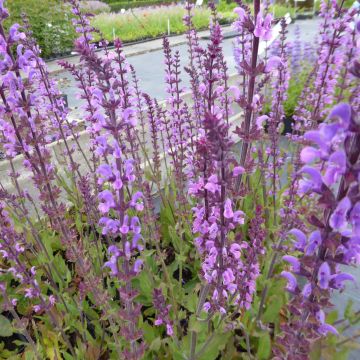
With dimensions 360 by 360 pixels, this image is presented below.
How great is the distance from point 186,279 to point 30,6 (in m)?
12.3

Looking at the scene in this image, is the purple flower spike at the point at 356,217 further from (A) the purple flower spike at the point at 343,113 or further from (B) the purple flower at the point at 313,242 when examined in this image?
(A) the purple flower spike at the point at 343,113

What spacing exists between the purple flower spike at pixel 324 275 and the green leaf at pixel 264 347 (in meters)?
1.29

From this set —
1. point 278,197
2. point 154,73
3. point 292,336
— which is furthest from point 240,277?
point 154,73

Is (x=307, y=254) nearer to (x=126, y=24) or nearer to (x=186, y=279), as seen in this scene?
(x=186, y=279)

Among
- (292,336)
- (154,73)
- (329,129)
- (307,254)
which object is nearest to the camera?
(329,129)

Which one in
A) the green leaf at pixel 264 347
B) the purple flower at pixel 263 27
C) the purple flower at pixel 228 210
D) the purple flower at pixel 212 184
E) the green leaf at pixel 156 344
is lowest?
the green leaf at pixel 264 347

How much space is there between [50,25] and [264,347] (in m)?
13.1

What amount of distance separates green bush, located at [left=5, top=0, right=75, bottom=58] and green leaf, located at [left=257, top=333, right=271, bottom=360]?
12.9 m

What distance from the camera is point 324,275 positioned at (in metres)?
1.32

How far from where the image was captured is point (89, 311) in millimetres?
3049

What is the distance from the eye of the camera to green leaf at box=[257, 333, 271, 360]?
2.47 metres

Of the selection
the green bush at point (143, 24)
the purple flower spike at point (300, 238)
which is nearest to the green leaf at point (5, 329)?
the purple flower spike at point (300, 238)

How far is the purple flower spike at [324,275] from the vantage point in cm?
129

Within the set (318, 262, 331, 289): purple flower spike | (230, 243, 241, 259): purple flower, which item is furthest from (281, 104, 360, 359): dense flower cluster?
(230, 243, 241, 259): purple flower
